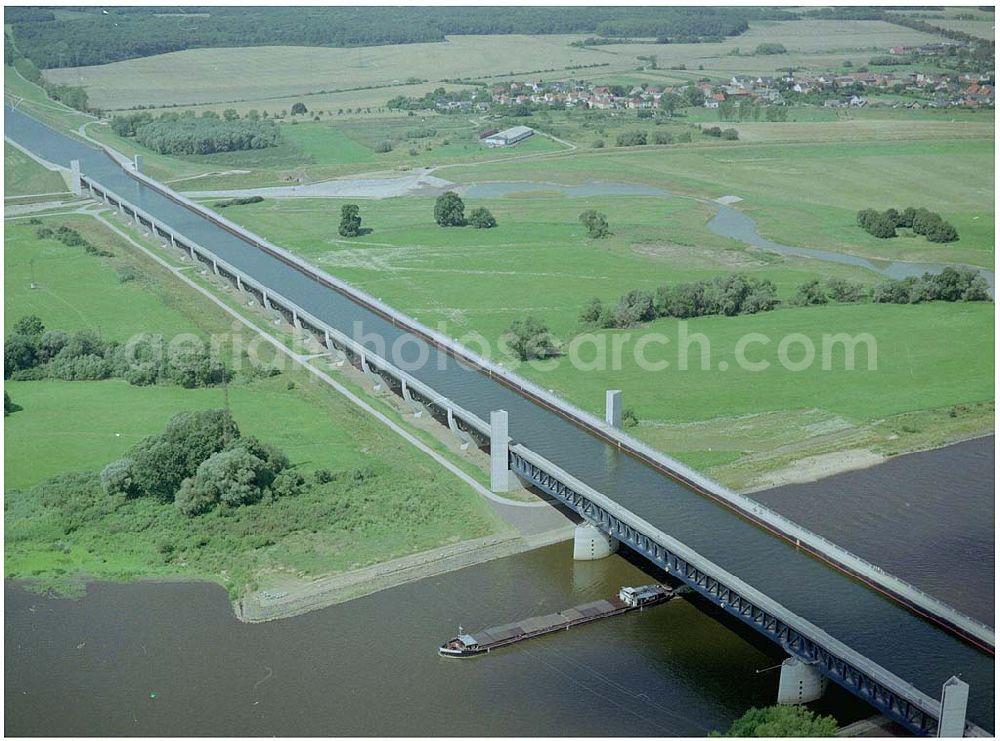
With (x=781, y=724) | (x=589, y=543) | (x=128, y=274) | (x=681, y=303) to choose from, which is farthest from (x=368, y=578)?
(x=128, y=274)

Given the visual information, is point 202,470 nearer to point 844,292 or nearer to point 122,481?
point 122,481

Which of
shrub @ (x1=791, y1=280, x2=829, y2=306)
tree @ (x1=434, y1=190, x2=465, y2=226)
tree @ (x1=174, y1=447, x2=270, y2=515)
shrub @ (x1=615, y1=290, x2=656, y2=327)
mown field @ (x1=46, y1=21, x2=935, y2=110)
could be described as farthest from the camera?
mown field @ (x1=46, y1=21, x2=935, y2=110)

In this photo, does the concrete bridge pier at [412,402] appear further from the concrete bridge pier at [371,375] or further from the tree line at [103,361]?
the tree line at [103,361]

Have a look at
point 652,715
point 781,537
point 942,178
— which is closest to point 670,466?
point 781,537

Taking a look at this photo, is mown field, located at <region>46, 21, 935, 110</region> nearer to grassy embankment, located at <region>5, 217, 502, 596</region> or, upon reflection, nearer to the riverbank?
grassy embankment, located at <region>5, 217, 502, 596</region>

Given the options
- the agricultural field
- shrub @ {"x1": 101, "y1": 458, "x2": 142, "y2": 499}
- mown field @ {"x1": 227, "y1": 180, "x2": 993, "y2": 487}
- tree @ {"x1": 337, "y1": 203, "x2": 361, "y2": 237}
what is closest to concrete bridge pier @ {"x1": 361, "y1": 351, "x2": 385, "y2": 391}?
mown field @ {"x1": 227, "y1": 180, "x2": 993, "y2": 487}

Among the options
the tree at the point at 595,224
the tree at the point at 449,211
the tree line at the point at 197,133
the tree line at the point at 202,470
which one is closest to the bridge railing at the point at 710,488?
the tree line at the point at 202,470
